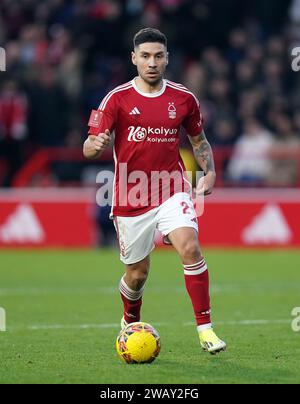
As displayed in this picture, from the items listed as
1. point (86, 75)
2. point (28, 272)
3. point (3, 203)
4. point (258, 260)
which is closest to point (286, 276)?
point (258, 260)

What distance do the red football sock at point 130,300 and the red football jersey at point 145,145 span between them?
0.70 m

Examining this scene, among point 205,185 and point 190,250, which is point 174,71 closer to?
point 205,185

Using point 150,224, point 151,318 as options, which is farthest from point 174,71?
point 150,224

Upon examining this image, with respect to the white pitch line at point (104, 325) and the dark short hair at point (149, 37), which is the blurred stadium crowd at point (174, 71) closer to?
the white pitch line at point (104, 325)

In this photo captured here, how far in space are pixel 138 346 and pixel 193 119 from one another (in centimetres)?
200

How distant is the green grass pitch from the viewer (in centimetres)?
730

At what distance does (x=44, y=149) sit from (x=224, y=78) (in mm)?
3660

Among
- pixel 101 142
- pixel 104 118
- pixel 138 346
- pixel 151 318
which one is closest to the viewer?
pixel 138 346

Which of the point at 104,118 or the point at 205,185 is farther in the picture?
the point at 205,185

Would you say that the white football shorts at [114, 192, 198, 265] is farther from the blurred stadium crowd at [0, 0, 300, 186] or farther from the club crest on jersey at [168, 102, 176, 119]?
the blurred stadium crowd at [0, 0, 300, 186]

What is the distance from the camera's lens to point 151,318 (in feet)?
35.4

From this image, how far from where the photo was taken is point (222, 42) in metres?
21.3

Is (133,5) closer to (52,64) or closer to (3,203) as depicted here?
(52,64)

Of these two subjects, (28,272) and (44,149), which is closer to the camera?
(28,272)
